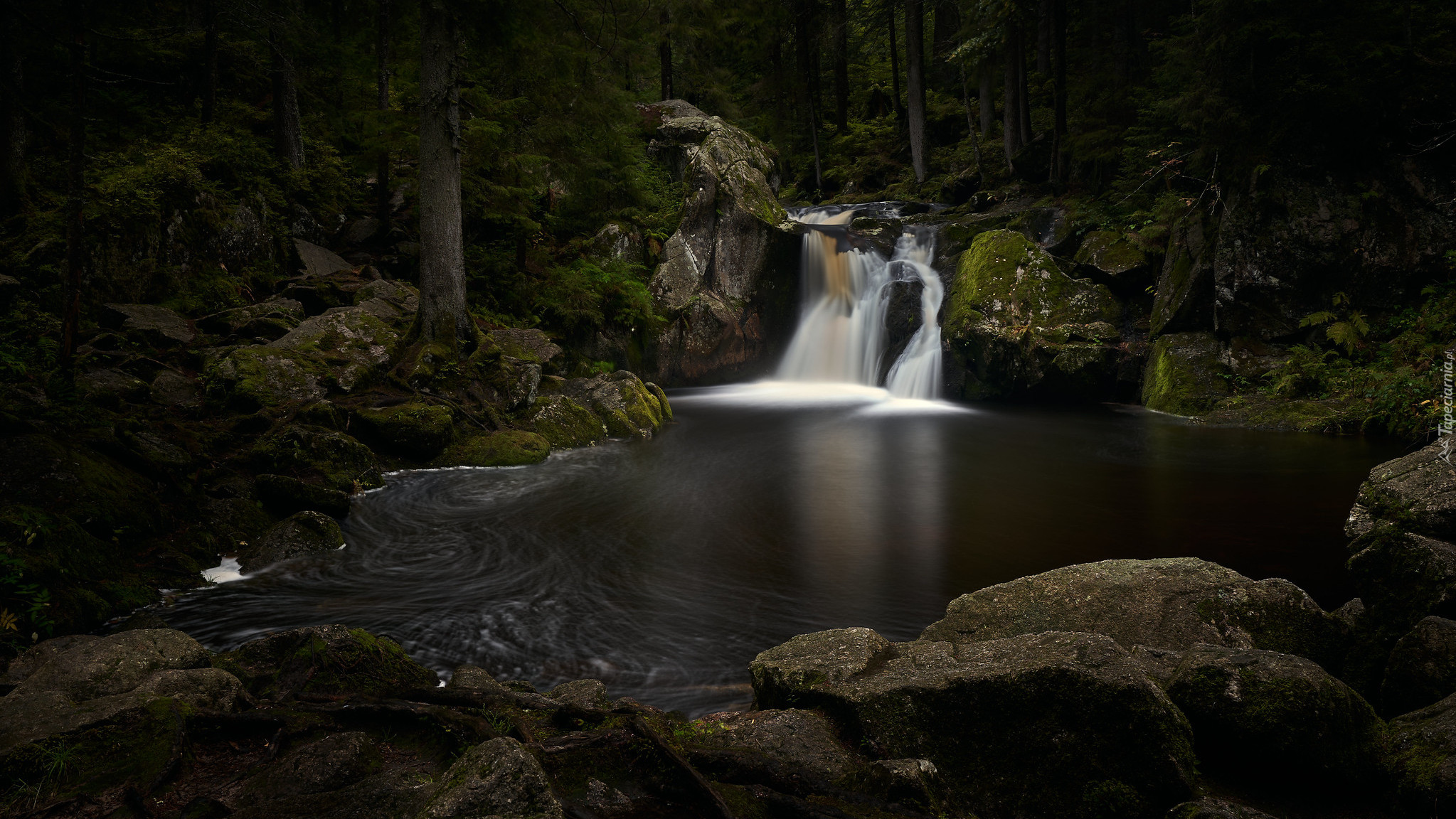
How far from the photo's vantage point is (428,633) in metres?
5.52

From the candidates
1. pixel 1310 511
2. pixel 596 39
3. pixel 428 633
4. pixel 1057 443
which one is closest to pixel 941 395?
pixel 1057 443

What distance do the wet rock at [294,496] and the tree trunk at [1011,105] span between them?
74.5 feet

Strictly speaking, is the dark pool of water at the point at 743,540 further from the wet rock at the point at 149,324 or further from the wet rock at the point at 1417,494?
the wet rock at the point at 149,324

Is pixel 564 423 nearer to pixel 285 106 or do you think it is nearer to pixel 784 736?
pixel 285 106

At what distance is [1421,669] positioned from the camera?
10.7 feet

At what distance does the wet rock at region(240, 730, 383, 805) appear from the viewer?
245cm

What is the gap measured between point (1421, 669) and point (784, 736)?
3064 mm

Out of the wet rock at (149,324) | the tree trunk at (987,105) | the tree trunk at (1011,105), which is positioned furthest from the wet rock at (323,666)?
the tree trunk at (987,105)

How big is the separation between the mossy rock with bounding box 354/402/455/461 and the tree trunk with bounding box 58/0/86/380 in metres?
3.25

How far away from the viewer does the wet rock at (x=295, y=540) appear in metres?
6.54

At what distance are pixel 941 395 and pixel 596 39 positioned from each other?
37.7 feet

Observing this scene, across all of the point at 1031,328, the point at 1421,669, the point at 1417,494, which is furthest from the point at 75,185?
the point at 1031,328

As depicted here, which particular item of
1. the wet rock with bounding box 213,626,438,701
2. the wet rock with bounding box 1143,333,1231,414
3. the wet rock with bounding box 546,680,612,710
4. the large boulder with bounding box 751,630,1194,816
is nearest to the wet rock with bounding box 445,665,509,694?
the wet rock with bounding box 213,626,438,701

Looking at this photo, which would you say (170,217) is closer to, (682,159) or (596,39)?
(596,39)
